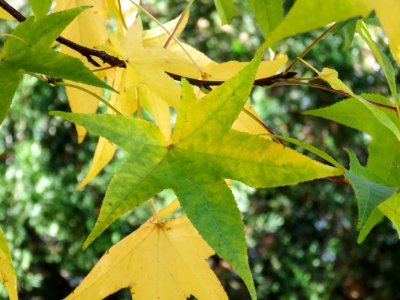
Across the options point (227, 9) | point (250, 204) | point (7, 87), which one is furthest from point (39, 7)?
point (250, 204)

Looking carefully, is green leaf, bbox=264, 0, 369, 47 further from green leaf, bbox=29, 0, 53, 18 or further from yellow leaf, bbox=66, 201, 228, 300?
yellow leaf, bbox=66, 201, 228, 300

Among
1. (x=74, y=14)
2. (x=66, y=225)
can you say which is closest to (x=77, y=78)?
(x=74, y=14)

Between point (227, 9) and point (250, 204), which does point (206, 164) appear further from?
point (250, 204)

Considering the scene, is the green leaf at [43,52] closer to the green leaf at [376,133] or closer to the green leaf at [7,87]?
the green leaf at [7,87]

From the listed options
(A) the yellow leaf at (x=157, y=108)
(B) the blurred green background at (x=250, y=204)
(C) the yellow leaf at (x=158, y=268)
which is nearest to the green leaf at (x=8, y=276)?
(C) the yellow leaf at (x=158, y=268)

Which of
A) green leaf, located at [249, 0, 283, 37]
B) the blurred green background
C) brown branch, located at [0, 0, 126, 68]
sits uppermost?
brown branch, located at [0, 0, 126, 68]

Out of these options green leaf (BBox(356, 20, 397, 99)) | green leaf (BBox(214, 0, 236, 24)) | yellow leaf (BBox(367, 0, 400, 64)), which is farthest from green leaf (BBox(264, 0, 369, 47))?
green leaf (BBox(214, 0, 236, 24))
